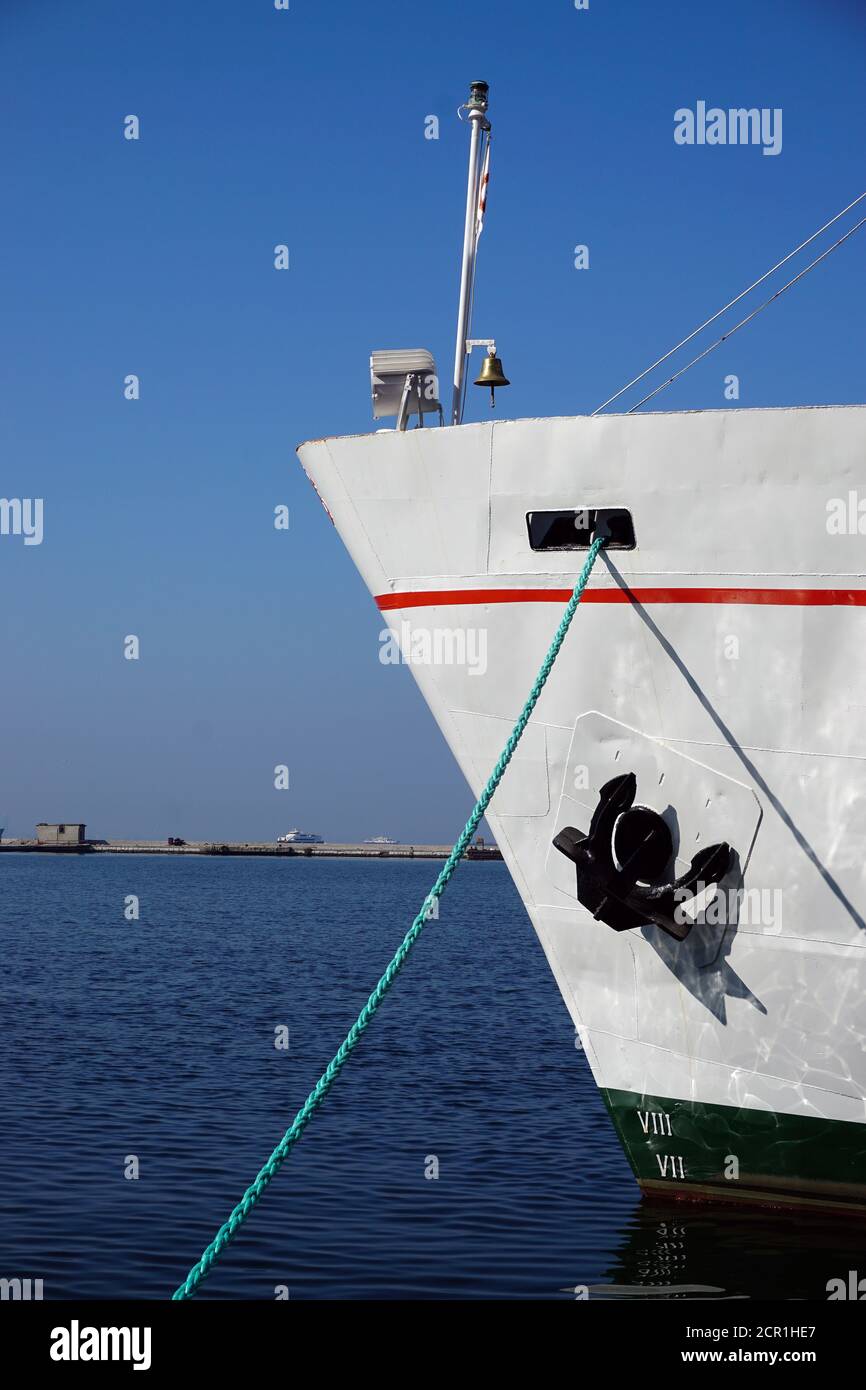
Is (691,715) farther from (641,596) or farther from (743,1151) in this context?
(743,1151)

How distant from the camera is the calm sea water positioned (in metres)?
8.91

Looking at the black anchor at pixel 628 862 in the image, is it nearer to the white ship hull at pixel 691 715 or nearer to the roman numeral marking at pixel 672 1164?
the white ship hull at pixel 691 715

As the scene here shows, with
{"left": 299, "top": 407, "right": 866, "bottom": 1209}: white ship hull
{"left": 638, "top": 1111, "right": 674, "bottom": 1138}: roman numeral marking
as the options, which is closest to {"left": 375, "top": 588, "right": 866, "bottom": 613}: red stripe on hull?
{"left": 299, "top": 407, "right": 866, "bottom": 1209}: white ship hull

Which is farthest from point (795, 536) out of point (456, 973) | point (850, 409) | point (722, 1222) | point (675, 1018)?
point (456, 973)

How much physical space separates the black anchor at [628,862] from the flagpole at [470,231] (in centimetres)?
292

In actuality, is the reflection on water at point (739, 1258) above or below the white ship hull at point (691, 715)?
below

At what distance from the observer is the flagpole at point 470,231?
928 centimetres

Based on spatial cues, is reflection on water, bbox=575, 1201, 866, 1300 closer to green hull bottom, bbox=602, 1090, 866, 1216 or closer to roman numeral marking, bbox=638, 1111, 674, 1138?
green hull bottom, bbox=602, 1090, 866, 1216

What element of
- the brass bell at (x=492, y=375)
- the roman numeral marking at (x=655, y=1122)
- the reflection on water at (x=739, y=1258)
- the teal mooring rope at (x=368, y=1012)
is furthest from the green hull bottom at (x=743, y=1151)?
the brass bell at (x=492, y=375)

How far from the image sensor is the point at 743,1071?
8.29 metres

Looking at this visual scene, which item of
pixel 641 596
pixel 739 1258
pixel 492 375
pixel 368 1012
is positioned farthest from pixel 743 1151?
pixel 492 375

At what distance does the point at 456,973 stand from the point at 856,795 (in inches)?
962

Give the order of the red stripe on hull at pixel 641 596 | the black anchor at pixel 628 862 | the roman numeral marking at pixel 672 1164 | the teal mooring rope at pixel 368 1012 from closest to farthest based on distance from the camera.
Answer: the teal mooring rope at pixel 368 1012 → the red stripe on hull at pixel 641 596 → the black anchor at pixel 628 862 → the roman numeral marking at pixel 672 1164
